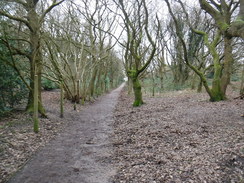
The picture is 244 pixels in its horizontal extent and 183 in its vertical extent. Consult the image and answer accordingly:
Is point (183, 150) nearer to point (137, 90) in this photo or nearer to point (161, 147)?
point (161, 147)

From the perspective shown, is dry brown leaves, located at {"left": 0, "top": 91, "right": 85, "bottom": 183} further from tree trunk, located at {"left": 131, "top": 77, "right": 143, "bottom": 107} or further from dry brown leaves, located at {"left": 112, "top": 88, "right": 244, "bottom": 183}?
tree trunk, located at {"left": 131, "top": 77, "right": 143, "bottom": 107}

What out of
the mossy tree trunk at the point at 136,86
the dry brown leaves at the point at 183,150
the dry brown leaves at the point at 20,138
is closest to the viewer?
the dry brown leaves at the point at 183,150

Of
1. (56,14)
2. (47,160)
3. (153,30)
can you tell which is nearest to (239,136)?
(47,160)

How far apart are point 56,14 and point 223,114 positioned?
14659 mm

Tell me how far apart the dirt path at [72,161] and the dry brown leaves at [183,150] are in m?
0.41

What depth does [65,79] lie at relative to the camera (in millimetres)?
16000

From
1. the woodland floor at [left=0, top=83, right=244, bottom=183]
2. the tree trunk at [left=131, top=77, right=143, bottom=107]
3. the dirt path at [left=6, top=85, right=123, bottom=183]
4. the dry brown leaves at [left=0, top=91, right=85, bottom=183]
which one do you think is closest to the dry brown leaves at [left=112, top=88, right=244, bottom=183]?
the woodland floor at [left=0, top=83, right=244, bottom=183]

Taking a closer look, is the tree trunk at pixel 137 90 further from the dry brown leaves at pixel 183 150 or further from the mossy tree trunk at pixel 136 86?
the dry brown leaves at pixel 183 150

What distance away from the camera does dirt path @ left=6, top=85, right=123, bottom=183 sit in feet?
13.9

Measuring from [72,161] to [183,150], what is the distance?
3089 millimetres

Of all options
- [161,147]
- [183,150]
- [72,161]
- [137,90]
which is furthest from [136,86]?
[72,161]

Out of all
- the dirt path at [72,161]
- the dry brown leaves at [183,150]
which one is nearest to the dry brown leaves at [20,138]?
the dirt path at [72,161]

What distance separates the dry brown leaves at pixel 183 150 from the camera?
12.7ft

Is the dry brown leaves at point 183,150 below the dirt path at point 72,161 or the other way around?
the other way around
